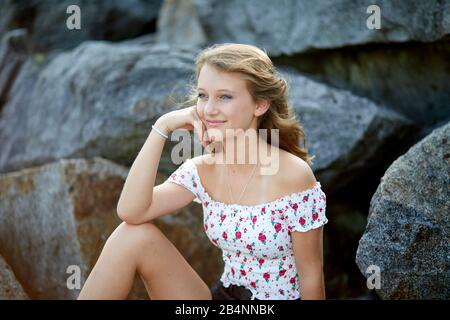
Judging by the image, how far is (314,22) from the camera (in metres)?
4.90

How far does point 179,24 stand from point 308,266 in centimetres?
413

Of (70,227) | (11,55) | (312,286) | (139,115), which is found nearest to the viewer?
(312,286)

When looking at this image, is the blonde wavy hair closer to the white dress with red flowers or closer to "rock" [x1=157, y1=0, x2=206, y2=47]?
the white dress with red flowers

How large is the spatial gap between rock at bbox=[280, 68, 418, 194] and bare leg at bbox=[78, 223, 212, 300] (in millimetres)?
1441

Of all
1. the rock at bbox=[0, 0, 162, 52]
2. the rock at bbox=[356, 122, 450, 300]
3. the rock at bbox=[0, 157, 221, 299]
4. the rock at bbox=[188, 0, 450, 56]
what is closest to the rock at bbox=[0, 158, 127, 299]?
the rock at bbox=[0, 157, 221, 299]

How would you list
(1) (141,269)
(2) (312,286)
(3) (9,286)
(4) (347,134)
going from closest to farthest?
(2) (312,286) < (1) (141,269) < (3) (9,286) < (4) (347,134)

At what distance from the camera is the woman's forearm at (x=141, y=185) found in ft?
9.75

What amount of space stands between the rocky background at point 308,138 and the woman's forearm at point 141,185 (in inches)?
37.0

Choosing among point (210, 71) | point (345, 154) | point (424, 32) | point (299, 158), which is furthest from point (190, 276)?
point (424, 32)

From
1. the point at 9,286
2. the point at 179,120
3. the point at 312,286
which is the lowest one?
the point at 9,286

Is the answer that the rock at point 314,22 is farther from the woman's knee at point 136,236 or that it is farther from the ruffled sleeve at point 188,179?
the woman's knee at point 136,236

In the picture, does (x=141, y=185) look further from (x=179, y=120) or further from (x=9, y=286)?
(x=9, y=286)

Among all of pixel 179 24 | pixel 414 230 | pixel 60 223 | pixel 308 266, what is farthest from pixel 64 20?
pixel 414 230

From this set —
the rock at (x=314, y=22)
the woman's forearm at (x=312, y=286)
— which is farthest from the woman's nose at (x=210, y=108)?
the rock at (x=314, y=22)
